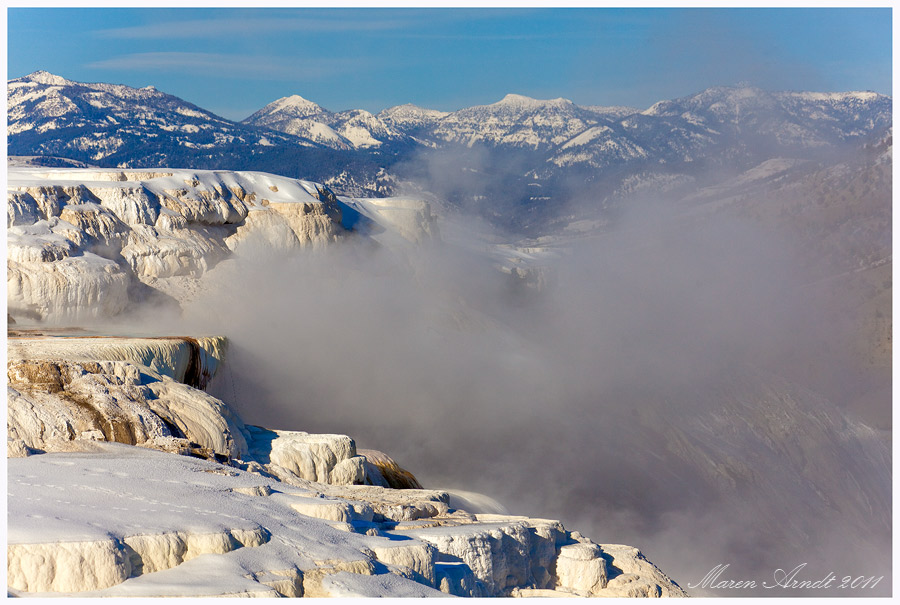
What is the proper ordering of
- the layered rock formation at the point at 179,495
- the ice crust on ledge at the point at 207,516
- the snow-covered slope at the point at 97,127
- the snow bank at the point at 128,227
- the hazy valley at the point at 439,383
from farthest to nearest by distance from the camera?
the snow-covered slope at the point at 97,127, the snow bank at the point at 128,227, the hazy valley at the point at 439,383, the layered rock formation at the point at 179,495, the ice crust on ledge at the point at 207,516

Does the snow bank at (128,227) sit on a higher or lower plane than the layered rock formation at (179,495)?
higher

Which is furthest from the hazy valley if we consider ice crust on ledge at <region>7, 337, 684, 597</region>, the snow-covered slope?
the snow-covered slope

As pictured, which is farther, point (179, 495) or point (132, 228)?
point (132, 228)

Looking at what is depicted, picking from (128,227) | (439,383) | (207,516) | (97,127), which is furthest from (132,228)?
(97,127)

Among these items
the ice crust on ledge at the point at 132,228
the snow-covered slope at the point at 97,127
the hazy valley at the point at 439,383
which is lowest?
the hazy valley at the point at 439,383

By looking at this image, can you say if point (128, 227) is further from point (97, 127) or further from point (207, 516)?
point (97, 127)

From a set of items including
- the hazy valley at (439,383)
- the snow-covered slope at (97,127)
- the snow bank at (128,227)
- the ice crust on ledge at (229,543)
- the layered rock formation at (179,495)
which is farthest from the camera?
the snow-covered slope at (97,127)

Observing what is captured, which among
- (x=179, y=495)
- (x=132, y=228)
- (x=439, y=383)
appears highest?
(x=132, y=228)

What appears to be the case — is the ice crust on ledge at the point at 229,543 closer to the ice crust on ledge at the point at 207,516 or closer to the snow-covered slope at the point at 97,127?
the ice crust on ledge at the point at 207,516

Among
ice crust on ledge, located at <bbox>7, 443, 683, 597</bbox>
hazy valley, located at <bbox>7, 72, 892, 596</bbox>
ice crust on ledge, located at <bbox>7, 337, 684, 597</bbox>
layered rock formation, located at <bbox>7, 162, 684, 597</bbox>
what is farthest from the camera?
hazy valley, located at <bbox>7, 72, 892, 596</bbox>

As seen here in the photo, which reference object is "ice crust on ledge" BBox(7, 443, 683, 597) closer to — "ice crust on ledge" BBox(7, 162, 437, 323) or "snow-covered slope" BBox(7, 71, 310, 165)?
"ice crust on ledge" BBox(7, 162, 437, 323)

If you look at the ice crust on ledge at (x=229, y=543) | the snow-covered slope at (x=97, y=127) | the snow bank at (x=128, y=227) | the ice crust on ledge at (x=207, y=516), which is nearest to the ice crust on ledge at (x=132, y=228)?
the snow bank at (x=128, y=227)

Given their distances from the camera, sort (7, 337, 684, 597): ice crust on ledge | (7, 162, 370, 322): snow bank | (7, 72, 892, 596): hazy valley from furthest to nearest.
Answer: (7, 162, 370, 322): snow bank
(7, 72, 892, 596): hazy valley
(7, 337, 684, 597): ice crust on ledge

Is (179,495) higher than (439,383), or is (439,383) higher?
(179,495)
